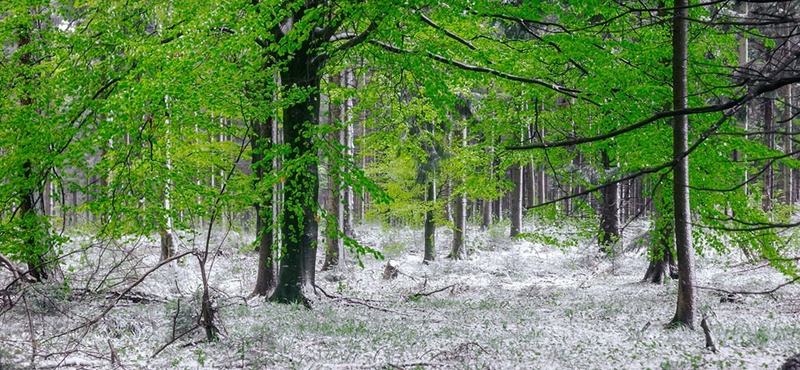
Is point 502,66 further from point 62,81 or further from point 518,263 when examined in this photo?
point 518,263

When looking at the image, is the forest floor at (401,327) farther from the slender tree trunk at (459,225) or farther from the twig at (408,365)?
the slender tree trunk at (459,225)

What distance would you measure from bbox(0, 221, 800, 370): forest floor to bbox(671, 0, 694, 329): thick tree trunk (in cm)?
49

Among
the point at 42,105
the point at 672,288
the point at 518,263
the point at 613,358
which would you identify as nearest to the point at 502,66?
the point at 613,358

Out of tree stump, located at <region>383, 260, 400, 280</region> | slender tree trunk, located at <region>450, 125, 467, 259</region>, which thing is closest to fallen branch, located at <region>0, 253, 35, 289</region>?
tree stump, located at <region>383, 260, 400, 280</region>

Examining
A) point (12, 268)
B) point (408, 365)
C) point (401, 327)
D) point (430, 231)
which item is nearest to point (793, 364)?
point (408, 365)

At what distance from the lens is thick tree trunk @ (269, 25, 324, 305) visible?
954cm

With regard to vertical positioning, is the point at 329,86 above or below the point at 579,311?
above

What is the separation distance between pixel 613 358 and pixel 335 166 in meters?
4.87

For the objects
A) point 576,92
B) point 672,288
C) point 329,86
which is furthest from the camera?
point 672,288

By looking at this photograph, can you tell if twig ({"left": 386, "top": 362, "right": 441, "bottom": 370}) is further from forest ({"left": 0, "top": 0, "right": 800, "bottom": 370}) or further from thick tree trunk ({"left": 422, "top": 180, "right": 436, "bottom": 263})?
thick tree trunk ({"left": 422, "top": 180, "right": 436, "bottom": 263})

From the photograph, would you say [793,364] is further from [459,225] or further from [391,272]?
[459,225]

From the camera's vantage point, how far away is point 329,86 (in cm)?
1136

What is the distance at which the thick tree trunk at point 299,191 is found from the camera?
954 cm

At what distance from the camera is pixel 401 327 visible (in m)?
8.72
